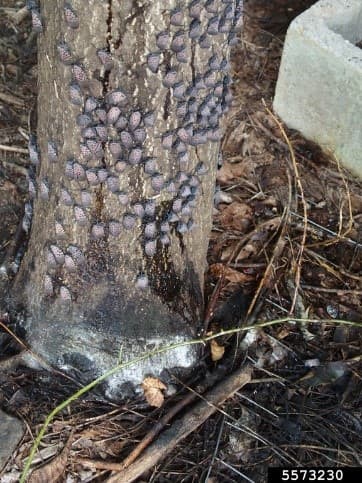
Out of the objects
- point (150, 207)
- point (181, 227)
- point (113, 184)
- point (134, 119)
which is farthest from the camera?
point (181, 227)

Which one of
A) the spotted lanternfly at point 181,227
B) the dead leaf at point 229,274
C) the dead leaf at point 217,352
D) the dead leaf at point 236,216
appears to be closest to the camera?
the spotted lanternfly at point 181,227

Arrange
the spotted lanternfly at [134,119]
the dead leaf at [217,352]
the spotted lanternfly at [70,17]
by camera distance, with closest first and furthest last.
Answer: the spotted lanternfly at [70,17] < the spotted lanternfly at [134,119] < the dead leaf at [217,352]

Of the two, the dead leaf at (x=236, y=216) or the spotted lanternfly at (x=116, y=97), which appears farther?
the dead leaf at (x=236, y=216)

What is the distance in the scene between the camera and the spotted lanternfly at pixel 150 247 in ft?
6.88

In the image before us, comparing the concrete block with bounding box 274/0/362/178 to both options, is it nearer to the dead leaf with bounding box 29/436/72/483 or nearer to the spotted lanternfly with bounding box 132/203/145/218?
the spotted lanternfly with bounding box 132/203/145/218

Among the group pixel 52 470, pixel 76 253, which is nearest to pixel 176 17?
pixel 76 253

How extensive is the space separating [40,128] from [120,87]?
1.14 feet

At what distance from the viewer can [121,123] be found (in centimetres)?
182

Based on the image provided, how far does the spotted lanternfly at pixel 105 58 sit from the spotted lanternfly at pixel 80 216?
0.43m

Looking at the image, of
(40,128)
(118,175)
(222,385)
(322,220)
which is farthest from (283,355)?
(40,128)

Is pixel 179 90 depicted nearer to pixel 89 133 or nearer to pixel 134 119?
→ pixel 134 119

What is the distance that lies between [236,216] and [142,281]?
731 millimetres

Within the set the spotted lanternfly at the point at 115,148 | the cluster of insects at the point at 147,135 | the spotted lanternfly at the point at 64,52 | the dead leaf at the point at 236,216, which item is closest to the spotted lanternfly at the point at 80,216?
the cluster of insects at the point at 147,135

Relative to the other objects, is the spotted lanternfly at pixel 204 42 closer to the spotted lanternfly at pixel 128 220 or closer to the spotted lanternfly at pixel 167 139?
the spotted lanternfly at pixel 167 139
